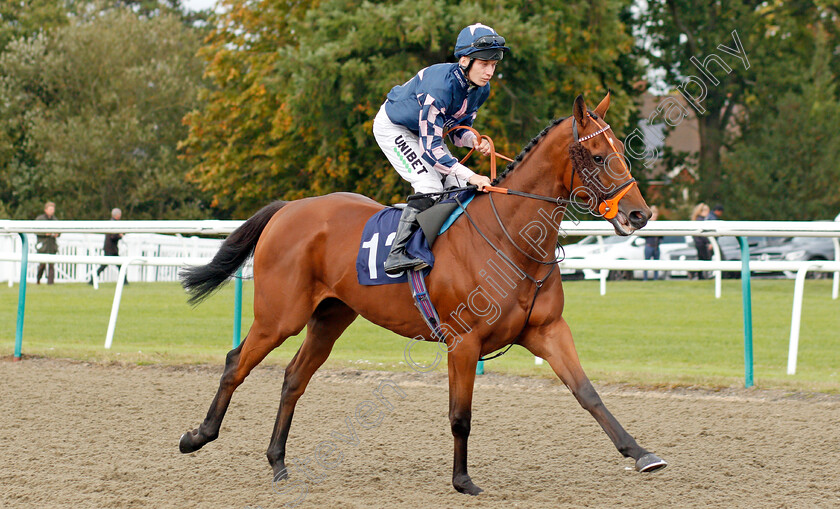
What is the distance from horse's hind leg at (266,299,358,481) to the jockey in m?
0.75


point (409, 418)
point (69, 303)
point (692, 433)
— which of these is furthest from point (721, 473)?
point (69, 303)

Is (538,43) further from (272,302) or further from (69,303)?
(272,302)

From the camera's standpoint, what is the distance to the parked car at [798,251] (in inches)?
858

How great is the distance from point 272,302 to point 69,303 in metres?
10.9

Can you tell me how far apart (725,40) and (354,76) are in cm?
1672

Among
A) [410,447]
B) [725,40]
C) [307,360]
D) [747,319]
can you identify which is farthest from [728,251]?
[307,360]

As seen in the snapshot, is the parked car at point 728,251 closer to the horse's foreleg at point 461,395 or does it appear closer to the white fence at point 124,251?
the white fence at point 124,251

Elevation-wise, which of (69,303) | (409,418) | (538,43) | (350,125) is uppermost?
(538,43)

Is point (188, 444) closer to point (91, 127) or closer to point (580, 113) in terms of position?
point (580, 113)

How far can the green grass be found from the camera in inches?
315

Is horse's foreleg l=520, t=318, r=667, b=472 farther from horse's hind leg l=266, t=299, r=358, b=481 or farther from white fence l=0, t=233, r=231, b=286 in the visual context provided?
white fence l=0, t=233, r=231, b=286

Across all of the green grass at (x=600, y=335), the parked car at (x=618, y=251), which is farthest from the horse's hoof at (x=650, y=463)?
the parked car at (x=618, y=251)

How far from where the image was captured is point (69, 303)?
1488 cm

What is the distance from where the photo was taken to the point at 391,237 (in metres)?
4.89
